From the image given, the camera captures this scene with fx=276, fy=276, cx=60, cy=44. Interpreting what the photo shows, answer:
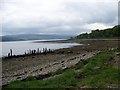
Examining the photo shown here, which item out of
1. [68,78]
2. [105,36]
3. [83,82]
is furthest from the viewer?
[105,36]

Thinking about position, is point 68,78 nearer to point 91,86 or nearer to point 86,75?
point 86,75

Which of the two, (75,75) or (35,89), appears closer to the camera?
(35,89)

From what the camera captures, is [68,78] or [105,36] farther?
[105,36]

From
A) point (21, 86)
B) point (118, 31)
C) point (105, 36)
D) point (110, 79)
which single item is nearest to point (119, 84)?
point (110, 79)

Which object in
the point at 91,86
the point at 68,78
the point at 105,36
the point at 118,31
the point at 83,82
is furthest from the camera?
the point at 105,36

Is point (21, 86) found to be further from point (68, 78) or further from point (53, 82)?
point (68, 78)

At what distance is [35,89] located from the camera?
17.2 meters

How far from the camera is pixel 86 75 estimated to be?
21.4 meters

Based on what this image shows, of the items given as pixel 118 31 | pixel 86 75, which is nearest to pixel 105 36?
pixel 118 31

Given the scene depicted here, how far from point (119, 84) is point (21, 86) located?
642 cm

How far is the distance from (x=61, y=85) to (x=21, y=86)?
8.89 feet

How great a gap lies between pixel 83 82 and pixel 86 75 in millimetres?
3027

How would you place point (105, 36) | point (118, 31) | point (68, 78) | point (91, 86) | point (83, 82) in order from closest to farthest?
1. point (91, 86)
2. point (83, 82)
3. point (68, 78)
4. point (118, 31)
5. point (105, 36)

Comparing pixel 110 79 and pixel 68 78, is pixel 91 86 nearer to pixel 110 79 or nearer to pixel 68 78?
pixel 110 79
